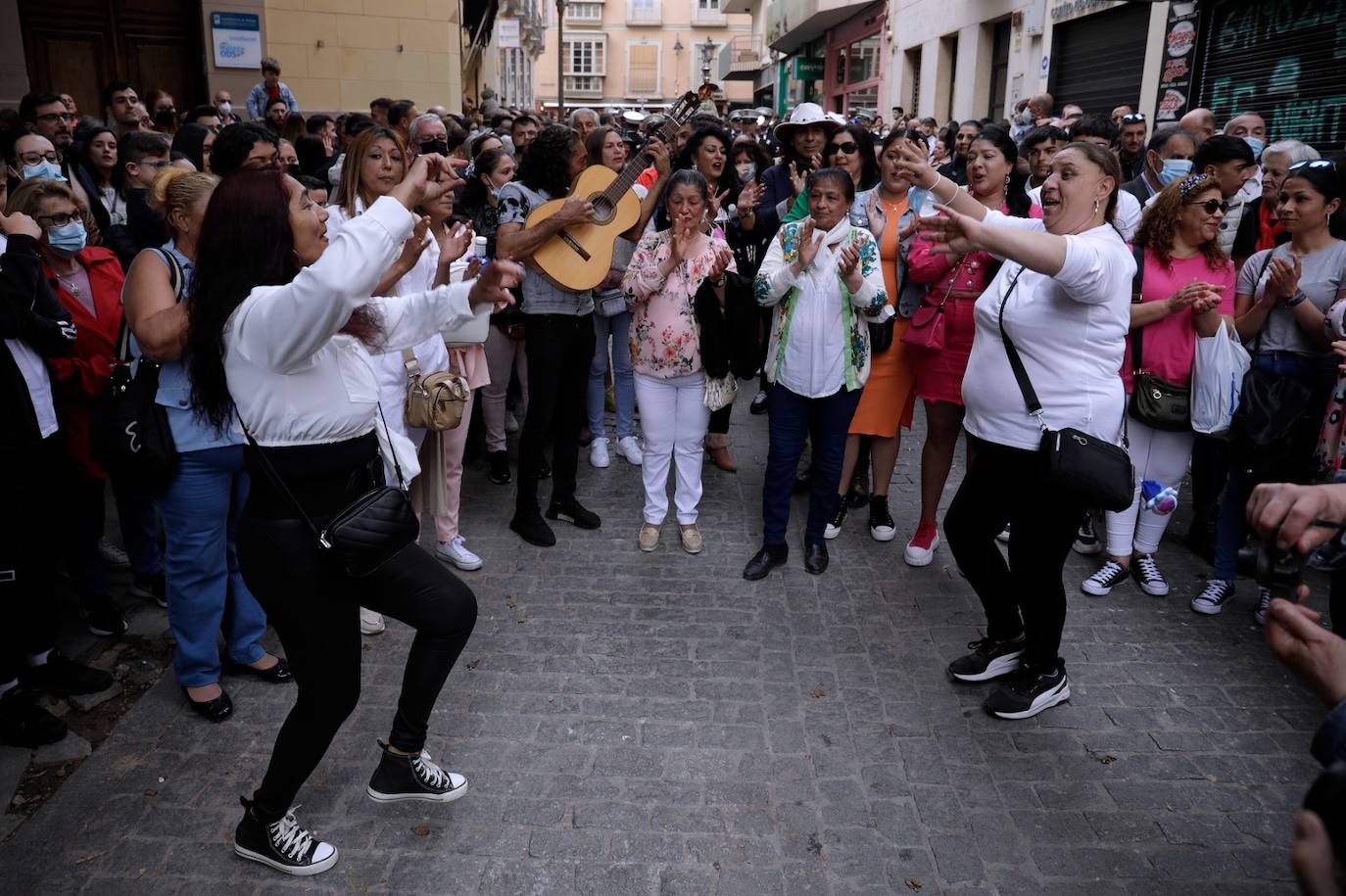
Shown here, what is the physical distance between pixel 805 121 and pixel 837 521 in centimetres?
271

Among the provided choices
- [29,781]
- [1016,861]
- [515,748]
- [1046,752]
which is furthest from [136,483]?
[1046,752]

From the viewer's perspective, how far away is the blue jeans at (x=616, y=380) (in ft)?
22.7

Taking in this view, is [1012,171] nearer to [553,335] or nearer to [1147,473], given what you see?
[1147,473]

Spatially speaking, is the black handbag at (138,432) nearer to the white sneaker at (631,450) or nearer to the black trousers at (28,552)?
the black trousers at (28,552)

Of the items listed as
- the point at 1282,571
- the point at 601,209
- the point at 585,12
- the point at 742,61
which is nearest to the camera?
the point at 1282,571

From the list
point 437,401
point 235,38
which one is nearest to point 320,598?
point 437,401

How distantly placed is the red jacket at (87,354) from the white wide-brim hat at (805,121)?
4.12 metres

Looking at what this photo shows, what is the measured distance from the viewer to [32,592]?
146 inches

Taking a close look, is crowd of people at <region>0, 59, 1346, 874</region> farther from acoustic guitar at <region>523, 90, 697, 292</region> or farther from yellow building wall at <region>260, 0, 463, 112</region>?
yellow building wall at <region>260, 0, 463, 112</region>

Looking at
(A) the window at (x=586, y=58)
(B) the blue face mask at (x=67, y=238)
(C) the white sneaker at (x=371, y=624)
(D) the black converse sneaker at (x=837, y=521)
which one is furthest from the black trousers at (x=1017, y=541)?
(A) the window at (x=586, y=58)

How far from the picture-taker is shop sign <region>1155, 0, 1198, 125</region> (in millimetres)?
12148

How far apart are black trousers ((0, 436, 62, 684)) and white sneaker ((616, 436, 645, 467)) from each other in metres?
3.63

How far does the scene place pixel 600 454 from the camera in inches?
267

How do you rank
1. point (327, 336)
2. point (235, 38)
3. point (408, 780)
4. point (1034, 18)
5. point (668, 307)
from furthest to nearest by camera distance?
point (1034, 18) < point (235, 38) < point (668, 307) < point (408, 780) < point (327, 336)
